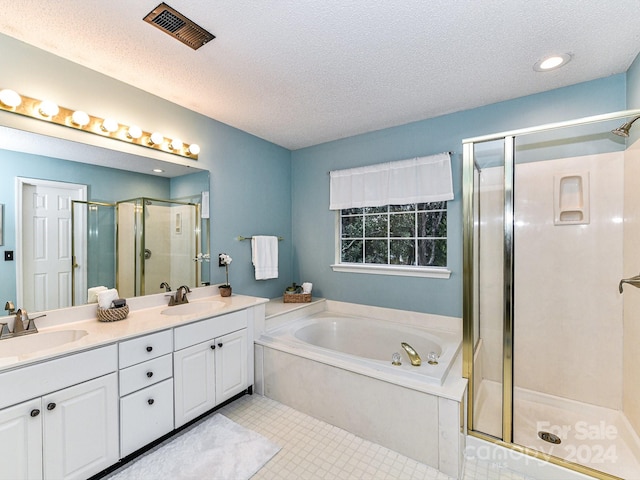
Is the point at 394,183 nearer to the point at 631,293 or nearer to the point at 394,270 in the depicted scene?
the point at 394,270

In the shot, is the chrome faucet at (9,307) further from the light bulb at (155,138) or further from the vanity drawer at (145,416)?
the light bulb at (155,138)

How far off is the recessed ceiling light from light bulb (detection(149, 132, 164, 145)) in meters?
2.73

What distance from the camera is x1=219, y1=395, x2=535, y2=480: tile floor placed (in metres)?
1.65

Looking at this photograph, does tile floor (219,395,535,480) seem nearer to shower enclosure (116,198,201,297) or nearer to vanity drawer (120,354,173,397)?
vanity drawer (120,354,173,397)

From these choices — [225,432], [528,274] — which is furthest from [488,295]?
[225,432]

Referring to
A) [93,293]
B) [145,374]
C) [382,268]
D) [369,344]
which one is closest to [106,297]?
[93,293]

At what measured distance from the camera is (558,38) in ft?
5.38

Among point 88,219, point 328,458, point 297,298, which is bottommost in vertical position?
point 328,458

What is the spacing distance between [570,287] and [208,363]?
9.07 ft

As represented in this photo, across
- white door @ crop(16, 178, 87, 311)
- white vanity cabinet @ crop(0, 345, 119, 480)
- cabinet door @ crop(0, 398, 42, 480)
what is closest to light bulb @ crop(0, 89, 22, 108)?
white door @ crop(16, 178, 87, 311)

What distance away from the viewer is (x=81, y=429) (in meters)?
1.48

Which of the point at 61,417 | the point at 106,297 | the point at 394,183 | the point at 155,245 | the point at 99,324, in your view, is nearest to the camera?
the point at 61,417

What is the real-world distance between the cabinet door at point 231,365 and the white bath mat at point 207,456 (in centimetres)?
25

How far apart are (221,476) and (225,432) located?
379 millimetres
